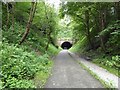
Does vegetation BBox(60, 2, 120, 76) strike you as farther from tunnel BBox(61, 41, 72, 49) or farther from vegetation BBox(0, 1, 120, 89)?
tunnel BBox(61, 41, 72, 49)

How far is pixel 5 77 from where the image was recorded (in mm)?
7047

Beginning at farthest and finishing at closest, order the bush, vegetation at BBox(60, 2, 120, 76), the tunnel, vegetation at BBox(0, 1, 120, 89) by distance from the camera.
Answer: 1. the tunnel
2. vegetation at BBox(60, 2, 120, 76)
3. vegetation at BBox(0, 1, 120, 89)
4. the bush

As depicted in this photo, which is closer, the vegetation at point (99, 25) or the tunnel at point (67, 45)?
the vegetation at point (99, 25)

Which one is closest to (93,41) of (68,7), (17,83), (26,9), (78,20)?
(78,20)

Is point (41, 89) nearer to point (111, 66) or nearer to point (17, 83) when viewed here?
point (17, 83)

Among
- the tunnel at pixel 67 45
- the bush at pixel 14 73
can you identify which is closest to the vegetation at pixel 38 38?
the bush at pixel 14 73

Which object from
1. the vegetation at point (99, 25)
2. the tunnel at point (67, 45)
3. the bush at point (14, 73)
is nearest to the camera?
the bush at point (14, 73)

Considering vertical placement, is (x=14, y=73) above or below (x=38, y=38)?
above

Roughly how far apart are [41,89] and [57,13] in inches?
700

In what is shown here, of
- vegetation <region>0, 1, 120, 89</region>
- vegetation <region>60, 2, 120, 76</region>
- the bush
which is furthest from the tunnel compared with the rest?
the bush

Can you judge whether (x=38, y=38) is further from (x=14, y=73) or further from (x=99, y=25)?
(x=14, y=73)

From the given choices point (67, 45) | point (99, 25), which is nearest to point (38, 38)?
point (99, 25)

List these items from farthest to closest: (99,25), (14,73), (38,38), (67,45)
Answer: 1. (67,45)
2. (38,38)
3. (99,25)
4. (14,73)

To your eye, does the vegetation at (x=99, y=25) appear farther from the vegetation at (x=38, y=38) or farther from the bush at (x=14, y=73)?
the bush at (x=14, y=73)
